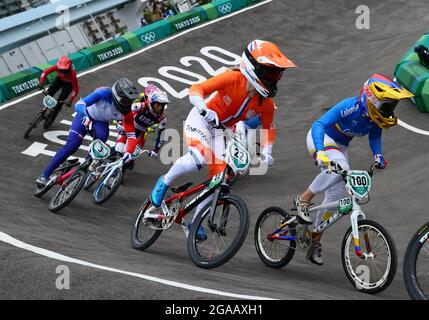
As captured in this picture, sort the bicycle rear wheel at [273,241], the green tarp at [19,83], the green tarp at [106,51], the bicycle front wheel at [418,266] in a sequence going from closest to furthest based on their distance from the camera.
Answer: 1. the bicycle front wheel at [418,266]
2. the bicycle rear wheel at [273,241]
3. the green tarp at [19,83]
4. the green tarp at [106,51]

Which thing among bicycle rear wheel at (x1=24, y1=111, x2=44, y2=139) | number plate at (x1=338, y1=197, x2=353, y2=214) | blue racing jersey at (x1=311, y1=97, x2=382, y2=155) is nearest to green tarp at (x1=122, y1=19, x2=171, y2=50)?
bicycle rear wheel at (x1=24, y1=111, x2=44, y2=139)

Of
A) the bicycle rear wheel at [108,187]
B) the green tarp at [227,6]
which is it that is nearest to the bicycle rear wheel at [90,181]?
the bicycle rear wheel at [108,187]

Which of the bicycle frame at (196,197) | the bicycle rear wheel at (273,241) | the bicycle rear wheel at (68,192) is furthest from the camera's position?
the bicycle rear wheel at (68,192)

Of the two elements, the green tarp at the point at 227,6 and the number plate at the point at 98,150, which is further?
the green tarp at the point at 227,6

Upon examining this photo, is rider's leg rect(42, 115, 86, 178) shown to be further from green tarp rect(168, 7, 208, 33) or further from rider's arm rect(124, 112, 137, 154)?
green tarp rect(168, 7, 208, 33)

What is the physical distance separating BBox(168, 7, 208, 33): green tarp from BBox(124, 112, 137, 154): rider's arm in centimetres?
1344

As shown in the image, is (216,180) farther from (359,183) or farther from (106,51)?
(106,51)

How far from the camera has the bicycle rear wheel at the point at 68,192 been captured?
11531 mm

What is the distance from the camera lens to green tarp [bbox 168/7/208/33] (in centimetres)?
2531

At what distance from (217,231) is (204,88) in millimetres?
1847

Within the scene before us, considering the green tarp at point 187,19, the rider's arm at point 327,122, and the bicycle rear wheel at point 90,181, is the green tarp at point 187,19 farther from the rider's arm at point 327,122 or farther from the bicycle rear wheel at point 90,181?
the rider's arm at point 327,122

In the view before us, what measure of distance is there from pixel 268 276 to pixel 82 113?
498 centimetres

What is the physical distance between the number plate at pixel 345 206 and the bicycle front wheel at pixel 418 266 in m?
1.33
